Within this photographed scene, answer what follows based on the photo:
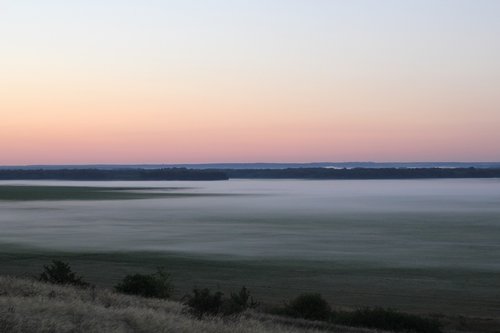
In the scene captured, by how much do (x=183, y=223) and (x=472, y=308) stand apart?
3731cm

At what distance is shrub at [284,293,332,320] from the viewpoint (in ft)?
67.9

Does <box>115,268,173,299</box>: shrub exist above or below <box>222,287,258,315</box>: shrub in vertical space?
below

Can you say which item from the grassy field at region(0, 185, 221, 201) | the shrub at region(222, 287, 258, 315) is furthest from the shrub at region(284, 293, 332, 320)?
the grassy field at region(0, 185, 221, 201)

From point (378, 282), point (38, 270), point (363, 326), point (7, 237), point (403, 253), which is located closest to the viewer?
point (363, 326)

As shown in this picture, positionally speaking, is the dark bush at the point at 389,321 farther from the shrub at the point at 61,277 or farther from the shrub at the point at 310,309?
the shrub at the point at 61,277

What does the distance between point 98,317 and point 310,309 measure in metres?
8.74

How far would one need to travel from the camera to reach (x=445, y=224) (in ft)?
190

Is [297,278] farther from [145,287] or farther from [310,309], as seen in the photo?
[310,309]

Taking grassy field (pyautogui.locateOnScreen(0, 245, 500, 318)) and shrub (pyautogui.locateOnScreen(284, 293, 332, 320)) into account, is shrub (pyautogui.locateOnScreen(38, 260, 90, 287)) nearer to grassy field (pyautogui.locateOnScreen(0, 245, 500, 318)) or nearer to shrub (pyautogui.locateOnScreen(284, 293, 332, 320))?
grassy field (pyautogui.locateOnScreen(0, 245, 500, 318))

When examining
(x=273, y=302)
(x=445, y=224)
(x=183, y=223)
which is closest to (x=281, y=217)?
(x=183, y=223)

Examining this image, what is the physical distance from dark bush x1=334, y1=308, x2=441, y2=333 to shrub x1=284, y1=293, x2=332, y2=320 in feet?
1.81

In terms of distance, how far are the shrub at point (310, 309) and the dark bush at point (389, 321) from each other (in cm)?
55

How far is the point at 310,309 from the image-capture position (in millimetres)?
21031

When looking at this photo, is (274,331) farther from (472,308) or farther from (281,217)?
(281,217)
